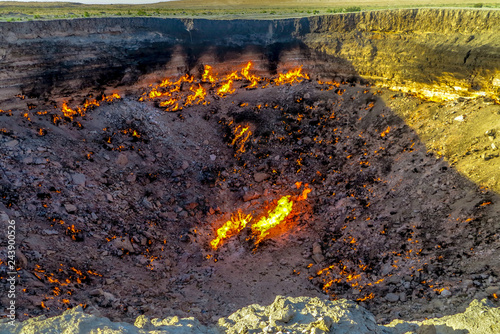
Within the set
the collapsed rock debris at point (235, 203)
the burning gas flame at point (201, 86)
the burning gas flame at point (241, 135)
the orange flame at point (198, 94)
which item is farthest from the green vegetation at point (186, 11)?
the burning gas flame at point (241, 135)

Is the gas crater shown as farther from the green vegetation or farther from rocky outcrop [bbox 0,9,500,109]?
the green vegetation

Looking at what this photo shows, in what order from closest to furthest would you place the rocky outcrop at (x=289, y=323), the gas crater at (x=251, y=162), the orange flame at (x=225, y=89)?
the rocky outcrop at (x=289, y=323)
the gas crater at (x=251, y=162)
the orange flame at (x=225, y=89)

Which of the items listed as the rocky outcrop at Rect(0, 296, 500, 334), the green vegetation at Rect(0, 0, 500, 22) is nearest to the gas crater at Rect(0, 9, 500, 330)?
the rocky outcrop at Rect(0, 296, 500, 334)

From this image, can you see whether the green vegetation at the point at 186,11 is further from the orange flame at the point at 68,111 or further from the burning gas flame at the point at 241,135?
the burning gas flame at the point at 241,135

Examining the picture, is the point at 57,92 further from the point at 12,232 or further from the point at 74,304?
the point at 74,304

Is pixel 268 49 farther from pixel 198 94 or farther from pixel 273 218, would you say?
pixel 273 218

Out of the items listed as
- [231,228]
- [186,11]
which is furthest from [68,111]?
[186,11]
